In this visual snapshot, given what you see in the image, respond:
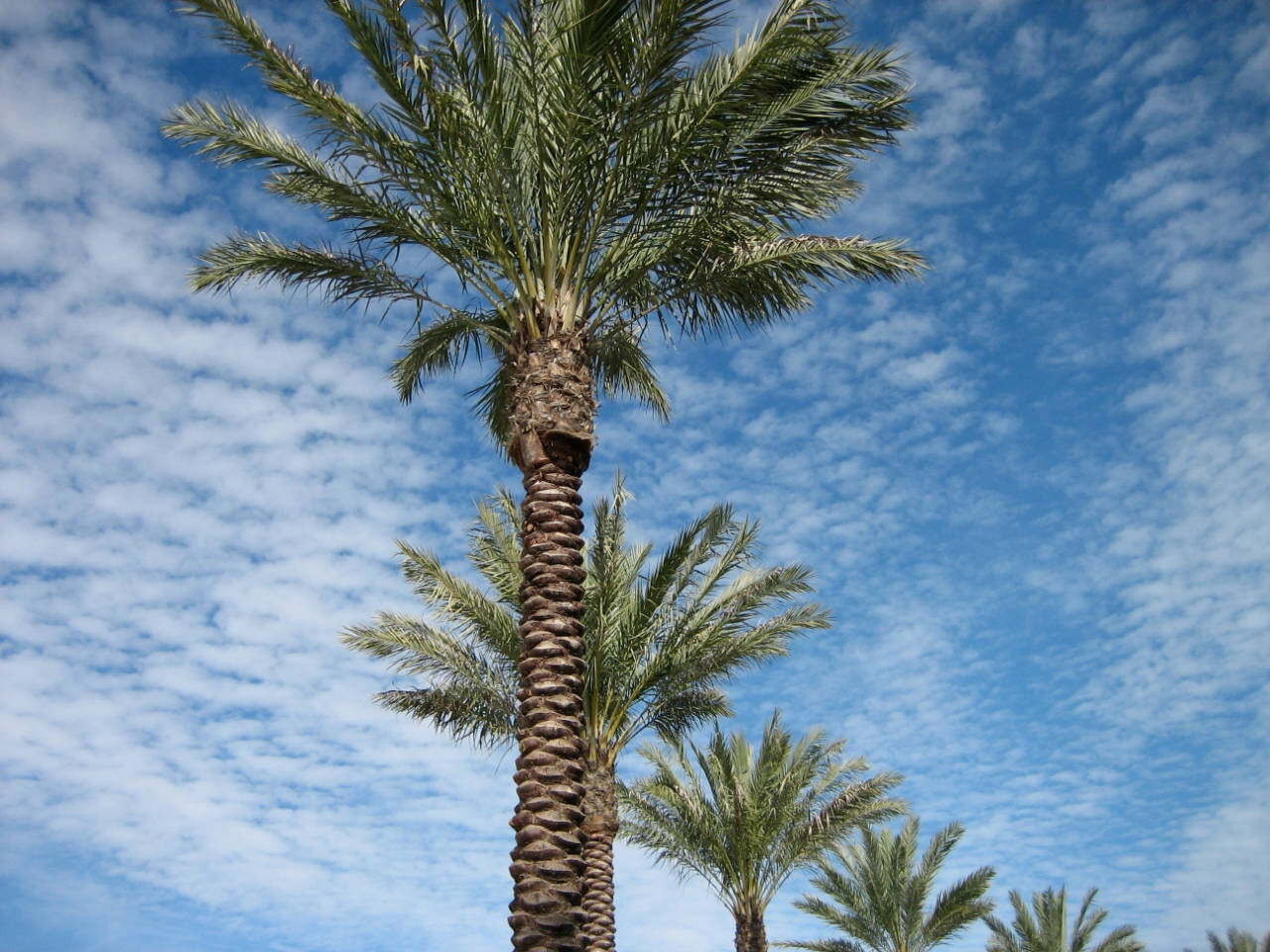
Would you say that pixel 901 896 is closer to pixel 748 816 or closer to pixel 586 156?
pixel 748 816

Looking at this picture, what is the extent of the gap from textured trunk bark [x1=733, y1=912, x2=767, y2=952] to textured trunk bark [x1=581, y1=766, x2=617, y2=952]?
5.25 meters

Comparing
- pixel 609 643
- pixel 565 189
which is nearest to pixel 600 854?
pixel 609 643

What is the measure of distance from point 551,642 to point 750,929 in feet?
43.6

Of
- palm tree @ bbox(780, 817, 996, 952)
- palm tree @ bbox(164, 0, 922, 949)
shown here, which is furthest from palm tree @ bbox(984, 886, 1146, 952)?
palm tree @ bbox(164, 0, 922, 949)

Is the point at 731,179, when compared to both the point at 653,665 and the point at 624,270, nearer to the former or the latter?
the point at 624,270

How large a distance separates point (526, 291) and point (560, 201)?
0.85m

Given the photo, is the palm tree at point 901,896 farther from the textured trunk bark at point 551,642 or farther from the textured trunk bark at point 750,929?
the textured trunk bark at point 551,642

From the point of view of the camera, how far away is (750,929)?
19.0 meters

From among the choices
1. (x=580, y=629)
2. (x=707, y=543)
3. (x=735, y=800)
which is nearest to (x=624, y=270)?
(x=580, y=629)

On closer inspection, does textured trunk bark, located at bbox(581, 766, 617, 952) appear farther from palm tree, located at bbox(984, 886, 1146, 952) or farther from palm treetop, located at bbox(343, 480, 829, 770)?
palm tree, located at bbox(984, 886, 1146, 952)

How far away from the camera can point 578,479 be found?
8.84m

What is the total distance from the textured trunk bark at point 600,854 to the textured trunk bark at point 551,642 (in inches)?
271

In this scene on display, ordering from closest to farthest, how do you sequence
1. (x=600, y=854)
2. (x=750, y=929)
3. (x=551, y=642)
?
(x=551, y=642) → (x=600, y=854) → (x=750, y=929)

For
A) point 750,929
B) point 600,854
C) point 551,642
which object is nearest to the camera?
point 551,642
